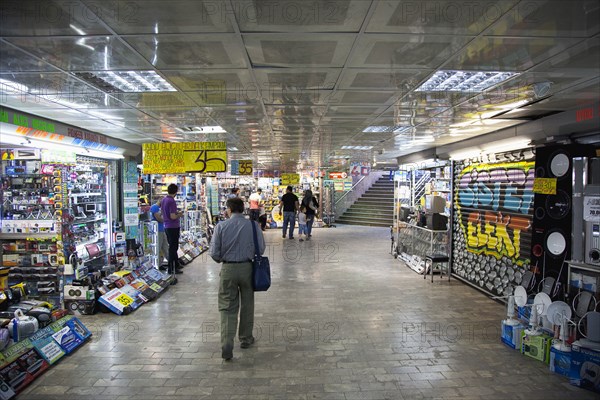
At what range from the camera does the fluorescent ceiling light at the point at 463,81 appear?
133 inches

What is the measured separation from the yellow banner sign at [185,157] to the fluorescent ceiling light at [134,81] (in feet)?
7.98

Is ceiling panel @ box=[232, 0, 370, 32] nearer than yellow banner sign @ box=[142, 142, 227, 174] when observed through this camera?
Yes

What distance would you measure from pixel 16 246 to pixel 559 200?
7.75m

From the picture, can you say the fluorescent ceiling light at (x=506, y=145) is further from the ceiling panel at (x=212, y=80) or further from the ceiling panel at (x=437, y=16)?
the ceiling panel at (x=212, y=80)

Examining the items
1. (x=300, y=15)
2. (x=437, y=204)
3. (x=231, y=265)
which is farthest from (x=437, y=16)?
(x=437, y=204)

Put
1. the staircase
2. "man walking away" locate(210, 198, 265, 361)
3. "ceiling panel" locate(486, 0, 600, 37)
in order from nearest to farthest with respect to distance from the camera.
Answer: "ceiling panel" locate(486, 0, 600, 37) < "man walking away" locate(210, 198, 265, 361) < the staircase

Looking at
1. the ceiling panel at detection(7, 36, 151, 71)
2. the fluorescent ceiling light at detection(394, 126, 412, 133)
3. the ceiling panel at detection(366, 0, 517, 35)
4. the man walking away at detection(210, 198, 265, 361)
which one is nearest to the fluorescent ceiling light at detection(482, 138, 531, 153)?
the fluorescent ceiling light at detection(394, 126, 412, 133)

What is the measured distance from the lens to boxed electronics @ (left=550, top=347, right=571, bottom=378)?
11.9ft

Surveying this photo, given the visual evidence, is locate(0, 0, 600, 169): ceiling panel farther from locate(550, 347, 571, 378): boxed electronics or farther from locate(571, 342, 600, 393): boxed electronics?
locate(550, 347, 571, 378): boxed electronics

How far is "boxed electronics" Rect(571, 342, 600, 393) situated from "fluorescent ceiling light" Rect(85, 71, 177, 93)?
4.92 m

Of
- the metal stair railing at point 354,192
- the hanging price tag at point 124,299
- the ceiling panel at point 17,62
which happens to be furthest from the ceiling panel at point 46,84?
the metal stair railing at point 354,192

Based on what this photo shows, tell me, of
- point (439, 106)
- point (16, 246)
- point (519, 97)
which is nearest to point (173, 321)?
point (16, 246)

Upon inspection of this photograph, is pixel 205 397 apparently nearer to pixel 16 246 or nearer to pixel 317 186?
pixel 16 246

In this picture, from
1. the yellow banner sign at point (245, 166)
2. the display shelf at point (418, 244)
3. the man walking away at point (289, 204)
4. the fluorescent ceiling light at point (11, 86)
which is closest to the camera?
the fluorescent ceiling light at point (11, 86)
